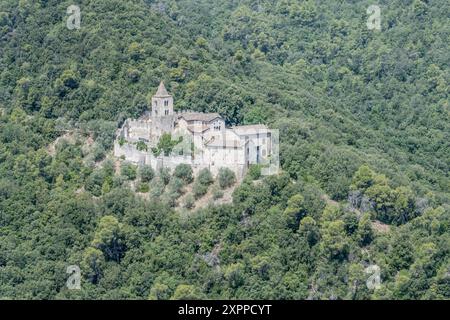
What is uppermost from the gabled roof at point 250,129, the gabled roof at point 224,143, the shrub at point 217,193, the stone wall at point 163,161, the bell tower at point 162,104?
the bell tower at point 162,104

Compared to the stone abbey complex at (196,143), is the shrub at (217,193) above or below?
below

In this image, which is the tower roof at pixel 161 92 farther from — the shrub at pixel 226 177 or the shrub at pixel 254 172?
the shrub at pixel 254 172

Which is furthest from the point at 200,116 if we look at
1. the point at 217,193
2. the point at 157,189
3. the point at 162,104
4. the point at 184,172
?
the point at 217,193

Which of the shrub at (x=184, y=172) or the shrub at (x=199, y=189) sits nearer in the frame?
the shrub at (x=199, y=189)

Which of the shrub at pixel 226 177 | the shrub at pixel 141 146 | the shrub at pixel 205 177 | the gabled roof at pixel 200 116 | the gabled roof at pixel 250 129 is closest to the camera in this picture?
the shrub at pixel 226 177

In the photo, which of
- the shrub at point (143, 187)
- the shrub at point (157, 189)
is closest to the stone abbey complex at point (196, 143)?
the shrub at point (157, 189)

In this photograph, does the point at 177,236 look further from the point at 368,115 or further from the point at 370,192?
the point at 368,115

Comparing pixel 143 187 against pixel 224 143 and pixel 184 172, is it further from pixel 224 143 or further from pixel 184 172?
pixel 224 143
